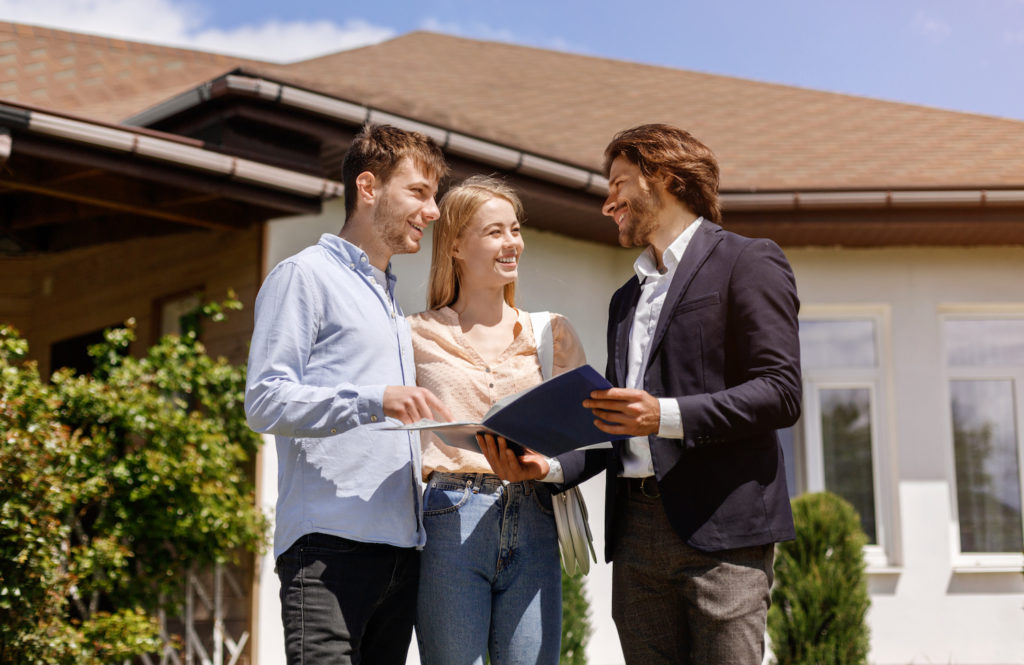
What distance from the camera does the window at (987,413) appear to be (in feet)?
27.5

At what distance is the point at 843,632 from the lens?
699 cm

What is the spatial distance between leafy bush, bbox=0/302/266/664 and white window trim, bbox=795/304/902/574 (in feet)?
14.6

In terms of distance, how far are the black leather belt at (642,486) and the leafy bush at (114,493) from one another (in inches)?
140

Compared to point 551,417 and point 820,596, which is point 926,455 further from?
point 551,417

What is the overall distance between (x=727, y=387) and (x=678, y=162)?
0.67 meters

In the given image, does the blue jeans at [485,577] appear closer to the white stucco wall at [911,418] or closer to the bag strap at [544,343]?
the bag strap at [544,343]

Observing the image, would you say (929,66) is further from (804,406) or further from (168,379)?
(168,379)

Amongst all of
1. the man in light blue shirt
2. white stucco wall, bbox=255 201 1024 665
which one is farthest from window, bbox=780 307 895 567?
the man in light blue shirt

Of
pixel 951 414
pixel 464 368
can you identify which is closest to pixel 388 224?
pixel 464 368

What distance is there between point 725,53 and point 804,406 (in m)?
9.55

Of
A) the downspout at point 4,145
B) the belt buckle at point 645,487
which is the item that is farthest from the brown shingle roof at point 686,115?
the belt buckle at point 645,487

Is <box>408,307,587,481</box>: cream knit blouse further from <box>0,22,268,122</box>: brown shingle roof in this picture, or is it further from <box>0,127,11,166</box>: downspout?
<box>0,22,268,122</box>: brown shingle roof

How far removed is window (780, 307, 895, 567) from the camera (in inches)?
326

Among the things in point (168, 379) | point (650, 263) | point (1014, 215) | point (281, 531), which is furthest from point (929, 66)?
point (281, 531)
